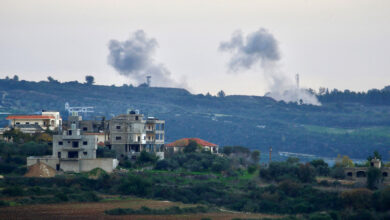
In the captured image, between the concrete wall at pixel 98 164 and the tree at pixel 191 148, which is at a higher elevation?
the tree at pixel 191 148

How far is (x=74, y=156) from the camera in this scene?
107562 millimetres

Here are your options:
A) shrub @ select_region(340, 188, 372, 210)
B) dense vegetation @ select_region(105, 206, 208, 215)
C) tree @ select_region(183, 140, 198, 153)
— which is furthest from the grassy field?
tree @ select_region(183, 140, 198, 153)

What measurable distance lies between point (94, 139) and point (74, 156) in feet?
8.79

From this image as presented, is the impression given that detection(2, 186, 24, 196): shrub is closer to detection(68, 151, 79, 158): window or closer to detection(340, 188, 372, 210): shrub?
detection(68, 151, 79, 158): window

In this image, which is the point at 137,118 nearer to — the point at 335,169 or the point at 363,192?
the point at 335,169

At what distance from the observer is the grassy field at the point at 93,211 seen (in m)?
83.6

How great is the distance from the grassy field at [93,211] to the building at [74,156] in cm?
996

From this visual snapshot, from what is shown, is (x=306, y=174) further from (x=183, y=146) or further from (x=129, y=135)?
(x=183, y=146)

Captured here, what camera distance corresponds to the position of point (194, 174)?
351 ft

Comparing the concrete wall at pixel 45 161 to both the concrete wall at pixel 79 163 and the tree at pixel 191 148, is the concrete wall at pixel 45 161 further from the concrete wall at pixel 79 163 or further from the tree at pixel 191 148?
the tree at pixel 191 148

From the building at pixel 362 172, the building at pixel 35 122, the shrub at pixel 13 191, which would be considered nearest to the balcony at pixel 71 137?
the building at pixel 35 122

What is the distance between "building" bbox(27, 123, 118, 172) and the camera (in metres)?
106

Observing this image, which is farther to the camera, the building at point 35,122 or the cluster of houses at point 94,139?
the building at point 35,122

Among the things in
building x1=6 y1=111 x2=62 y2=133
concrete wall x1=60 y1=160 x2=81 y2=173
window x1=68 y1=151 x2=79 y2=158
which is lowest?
concrete wall x1=60 y1=160 x2=81 y2=173
